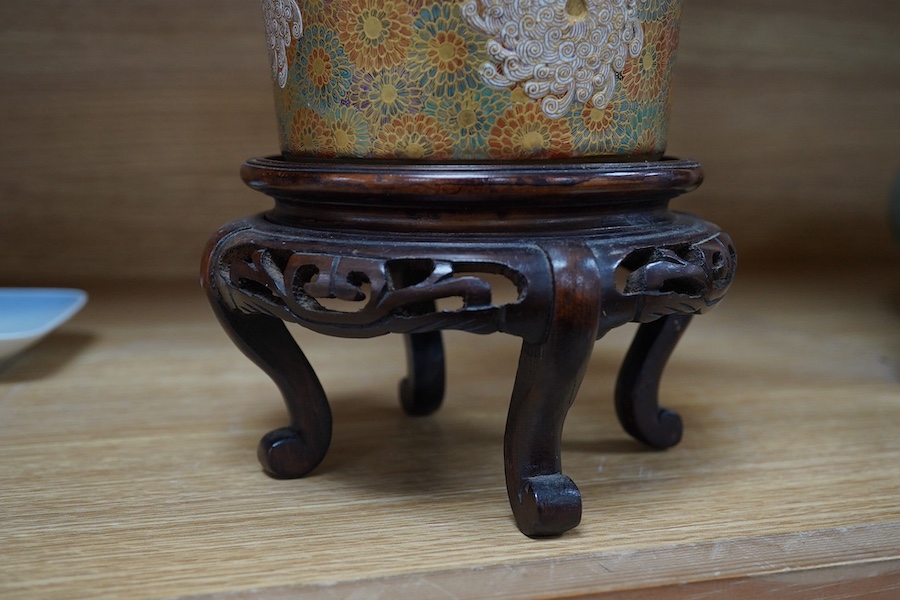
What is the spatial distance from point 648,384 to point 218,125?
1.12 metres

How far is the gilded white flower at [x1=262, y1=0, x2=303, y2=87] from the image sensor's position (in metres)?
0.76

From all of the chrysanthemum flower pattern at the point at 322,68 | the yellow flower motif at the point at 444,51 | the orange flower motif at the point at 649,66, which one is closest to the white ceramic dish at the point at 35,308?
the chrysanthemum flower pattern at the point at 322,68

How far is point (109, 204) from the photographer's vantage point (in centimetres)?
171

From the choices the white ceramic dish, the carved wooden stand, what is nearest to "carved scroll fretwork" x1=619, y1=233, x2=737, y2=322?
the carved wooden stand

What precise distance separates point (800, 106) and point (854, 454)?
1.13m

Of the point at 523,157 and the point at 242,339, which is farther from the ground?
the point at 523,157

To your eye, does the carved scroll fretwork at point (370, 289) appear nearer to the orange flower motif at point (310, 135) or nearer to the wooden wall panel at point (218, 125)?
the orange flower motif at point (310, 135)

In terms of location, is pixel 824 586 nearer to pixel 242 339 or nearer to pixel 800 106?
pixel 242 339

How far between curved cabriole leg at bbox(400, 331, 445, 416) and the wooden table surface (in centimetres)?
2

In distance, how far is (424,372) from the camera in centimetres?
105

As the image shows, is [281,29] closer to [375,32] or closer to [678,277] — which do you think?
[375,32]

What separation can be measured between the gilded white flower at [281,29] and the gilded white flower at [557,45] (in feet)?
0.56

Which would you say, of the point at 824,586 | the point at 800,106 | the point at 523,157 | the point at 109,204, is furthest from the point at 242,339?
the point at 800,106

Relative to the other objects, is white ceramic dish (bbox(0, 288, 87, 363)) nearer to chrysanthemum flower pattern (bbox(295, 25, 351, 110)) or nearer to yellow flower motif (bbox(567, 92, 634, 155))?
chrysanthemum flower pattern (bbox(295, 25, 351, 110))
